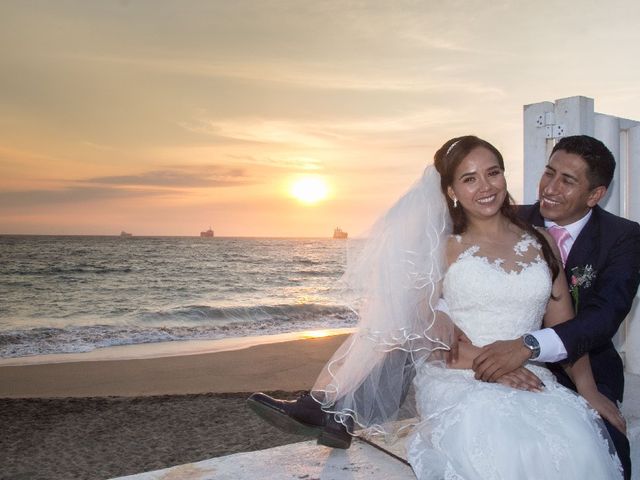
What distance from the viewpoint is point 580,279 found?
304 cm

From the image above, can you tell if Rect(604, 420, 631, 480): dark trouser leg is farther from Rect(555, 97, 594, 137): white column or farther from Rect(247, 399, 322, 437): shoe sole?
Rect(555, 97, 594, 137): white column

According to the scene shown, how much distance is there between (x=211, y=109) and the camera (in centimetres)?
1889

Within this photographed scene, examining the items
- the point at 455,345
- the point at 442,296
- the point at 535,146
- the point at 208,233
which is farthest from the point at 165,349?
the point at 208,233

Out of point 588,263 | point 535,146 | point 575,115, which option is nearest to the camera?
point 588,263

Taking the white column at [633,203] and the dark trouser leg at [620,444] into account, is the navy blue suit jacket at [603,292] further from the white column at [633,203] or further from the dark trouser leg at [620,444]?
the white column at [633,203]

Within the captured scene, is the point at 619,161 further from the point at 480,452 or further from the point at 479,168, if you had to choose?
the point at 480,452

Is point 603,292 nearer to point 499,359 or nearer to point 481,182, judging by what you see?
point 499,359

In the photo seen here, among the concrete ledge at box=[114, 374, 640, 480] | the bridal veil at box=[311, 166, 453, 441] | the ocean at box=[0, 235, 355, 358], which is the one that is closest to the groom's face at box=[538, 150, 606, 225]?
the bridal veil at box=[311, 166, 453, 441]

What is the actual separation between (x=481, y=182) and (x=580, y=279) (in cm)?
74

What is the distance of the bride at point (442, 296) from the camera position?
111 inches

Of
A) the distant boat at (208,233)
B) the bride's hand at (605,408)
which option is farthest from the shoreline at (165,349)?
the distant boat at (208,233)

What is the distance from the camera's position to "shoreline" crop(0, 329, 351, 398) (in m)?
8.30

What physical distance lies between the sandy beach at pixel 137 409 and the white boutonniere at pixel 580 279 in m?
3.69

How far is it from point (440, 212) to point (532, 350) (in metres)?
0.81
